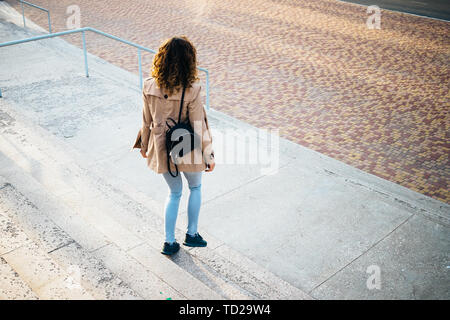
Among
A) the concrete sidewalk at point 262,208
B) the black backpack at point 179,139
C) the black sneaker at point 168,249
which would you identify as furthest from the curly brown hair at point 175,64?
the concrete sidewalk at point 262,208

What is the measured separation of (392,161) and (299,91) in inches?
113

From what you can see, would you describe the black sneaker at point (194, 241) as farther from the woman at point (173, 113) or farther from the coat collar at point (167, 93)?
the coat collar at point (167, 93)

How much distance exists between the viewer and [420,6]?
16375 millimetres

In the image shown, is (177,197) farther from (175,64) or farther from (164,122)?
(175,64)

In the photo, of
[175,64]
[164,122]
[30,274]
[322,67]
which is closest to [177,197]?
[164,122]

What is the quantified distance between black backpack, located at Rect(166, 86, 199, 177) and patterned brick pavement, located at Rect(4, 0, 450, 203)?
351cm

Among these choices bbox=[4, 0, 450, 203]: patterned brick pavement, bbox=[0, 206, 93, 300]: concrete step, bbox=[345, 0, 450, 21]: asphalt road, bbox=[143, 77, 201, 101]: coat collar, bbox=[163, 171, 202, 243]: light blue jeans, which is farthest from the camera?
bbox=[345, 0, 450, 21]: asphalt road

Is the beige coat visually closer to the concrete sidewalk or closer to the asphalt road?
the concrete sidewalk

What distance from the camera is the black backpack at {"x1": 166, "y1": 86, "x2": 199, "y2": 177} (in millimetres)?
A: 3250

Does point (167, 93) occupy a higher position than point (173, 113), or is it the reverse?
point (167, 93)

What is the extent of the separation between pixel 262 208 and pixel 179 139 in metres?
1.81

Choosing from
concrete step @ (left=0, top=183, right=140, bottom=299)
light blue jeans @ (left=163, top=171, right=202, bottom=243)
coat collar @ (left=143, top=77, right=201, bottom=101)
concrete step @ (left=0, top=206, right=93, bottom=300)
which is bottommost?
concrete step @ (left=0, top=183, right=140, bottom=299)

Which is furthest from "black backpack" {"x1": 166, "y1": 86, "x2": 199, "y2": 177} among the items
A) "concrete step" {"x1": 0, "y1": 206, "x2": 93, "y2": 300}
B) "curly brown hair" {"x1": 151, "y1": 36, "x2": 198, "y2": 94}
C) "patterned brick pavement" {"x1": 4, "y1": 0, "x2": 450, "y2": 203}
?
"patterned brick pavement" {"x1": 4, "y1": 0, "x2": 450, "y2": 203}
